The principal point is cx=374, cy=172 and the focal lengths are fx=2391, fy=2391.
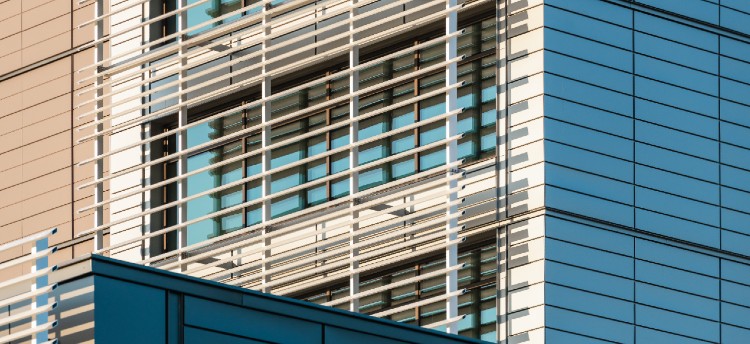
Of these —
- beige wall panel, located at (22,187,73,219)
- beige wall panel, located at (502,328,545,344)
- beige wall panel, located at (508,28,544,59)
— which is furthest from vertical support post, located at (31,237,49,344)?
beige wall panel, located at (22,187,73,219)

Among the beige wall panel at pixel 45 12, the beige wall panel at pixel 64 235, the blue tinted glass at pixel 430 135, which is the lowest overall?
the blue tinted glass at pixel 430 135

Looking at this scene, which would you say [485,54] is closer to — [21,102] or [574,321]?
[574,321]

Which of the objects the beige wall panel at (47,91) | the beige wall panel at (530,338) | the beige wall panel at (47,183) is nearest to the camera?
the beige wall panel at (530,338)

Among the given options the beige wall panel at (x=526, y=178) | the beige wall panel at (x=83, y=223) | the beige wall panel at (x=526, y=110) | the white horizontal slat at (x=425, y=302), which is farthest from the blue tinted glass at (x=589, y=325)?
the beige wall panel at (x=83, y=223)

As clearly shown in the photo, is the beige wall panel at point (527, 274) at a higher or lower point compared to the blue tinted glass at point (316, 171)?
lower

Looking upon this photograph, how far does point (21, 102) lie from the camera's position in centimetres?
3644

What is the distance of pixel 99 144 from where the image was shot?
32906 millimetres

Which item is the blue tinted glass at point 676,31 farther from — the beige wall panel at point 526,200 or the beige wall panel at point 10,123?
the beige wall panel at point 10,123

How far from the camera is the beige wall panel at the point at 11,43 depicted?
36.7m

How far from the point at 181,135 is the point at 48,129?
15.3 feet

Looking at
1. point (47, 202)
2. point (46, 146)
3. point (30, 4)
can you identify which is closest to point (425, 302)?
point (47, 202)

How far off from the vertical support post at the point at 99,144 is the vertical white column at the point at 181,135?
112 cm

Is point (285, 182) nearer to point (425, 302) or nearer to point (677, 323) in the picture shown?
point (425, 302)

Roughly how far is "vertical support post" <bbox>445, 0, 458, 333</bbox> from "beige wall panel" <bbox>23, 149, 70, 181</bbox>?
8.49 m
